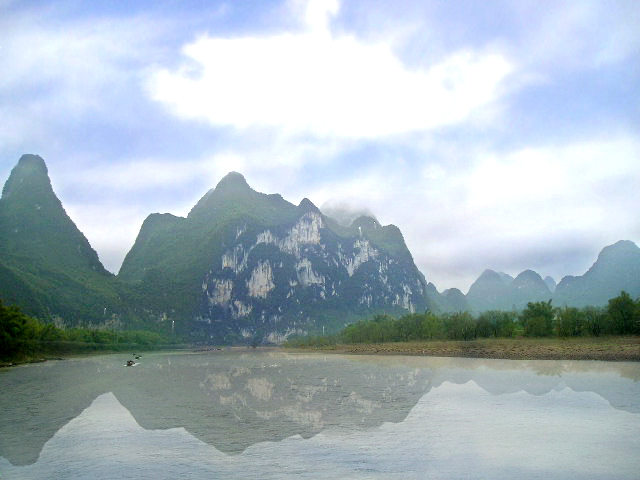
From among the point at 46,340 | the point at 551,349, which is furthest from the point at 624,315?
the point at 46,340

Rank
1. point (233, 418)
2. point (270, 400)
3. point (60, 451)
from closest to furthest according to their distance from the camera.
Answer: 1. point (60, 451)
2. point (233, 418)
3. point (270, 400)

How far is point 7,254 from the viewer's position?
148250 millimetres

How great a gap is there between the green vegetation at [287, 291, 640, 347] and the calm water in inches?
1282

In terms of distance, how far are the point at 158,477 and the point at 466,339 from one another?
2635 inches

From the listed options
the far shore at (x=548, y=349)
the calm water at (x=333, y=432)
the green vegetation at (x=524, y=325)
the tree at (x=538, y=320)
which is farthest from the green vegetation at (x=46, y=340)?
the tree at (x=538, y=320)

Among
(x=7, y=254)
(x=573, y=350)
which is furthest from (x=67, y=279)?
(x=573, y=350)

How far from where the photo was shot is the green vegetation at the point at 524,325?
50.7 meters

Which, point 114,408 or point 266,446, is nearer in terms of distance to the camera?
point 266,446

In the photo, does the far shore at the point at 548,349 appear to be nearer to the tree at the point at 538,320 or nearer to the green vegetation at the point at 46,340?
the green vegetation at the point at 46,340

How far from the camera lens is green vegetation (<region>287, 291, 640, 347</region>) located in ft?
166

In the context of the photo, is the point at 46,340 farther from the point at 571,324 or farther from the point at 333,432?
the point at 333,432

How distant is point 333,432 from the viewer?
1263cm

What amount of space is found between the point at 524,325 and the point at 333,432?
190ft

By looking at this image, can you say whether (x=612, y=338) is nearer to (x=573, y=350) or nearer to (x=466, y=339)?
(x=573, y=350)
